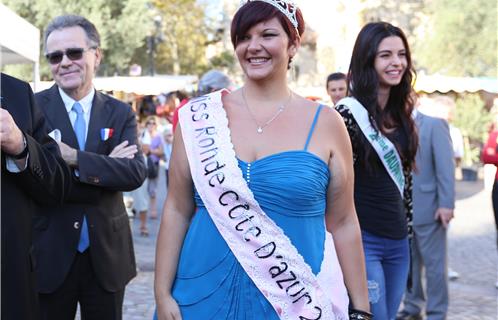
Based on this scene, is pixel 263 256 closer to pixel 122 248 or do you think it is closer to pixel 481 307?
pixel 122 248

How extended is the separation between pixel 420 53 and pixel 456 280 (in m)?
31.9

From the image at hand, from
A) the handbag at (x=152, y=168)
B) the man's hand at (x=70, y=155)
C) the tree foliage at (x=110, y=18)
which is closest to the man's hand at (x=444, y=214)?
the man's hand at (x=70, y=155)

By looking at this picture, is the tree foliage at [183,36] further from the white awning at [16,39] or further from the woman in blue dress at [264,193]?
the woman in blue dress at [264,193]

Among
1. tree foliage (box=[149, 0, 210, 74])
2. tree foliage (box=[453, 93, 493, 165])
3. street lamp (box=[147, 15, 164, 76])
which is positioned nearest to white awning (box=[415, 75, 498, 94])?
tree foliage (box=[453, 93, 493, 165])

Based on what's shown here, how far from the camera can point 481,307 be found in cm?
688

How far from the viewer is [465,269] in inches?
352

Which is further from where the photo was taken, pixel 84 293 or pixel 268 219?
pixel 84 293

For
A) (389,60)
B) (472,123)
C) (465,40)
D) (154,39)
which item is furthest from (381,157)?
(465,40)

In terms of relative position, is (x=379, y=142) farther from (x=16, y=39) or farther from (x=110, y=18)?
(x=110, y=18)

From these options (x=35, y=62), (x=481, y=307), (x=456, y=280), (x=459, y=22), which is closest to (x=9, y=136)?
(x=481, y=307)

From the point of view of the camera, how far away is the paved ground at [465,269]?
6724mm

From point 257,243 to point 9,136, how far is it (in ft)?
2.85

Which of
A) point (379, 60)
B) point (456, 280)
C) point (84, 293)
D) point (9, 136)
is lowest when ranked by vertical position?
point (456, 280)

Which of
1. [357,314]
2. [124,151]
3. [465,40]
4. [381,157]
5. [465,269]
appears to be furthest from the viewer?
[465,40]
